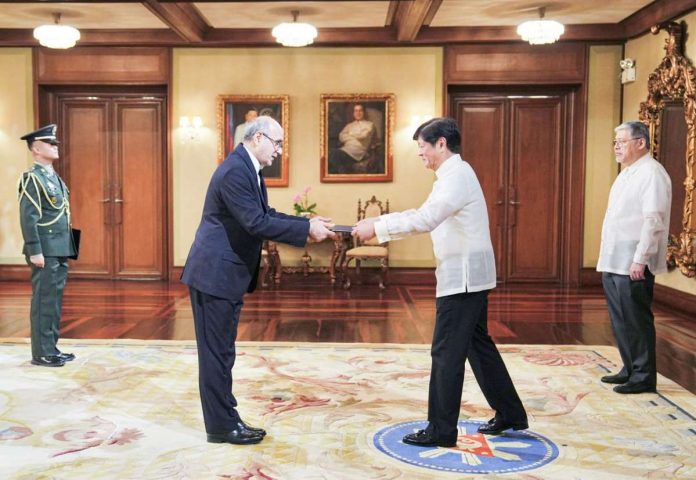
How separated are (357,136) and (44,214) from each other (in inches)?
202

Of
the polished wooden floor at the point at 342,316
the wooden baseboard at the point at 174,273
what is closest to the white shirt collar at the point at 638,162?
the polished wooden floor at the point at 342,316

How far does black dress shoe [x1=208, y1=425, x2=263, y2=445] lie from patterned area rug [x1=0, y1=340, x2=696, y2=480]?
0.03 metres

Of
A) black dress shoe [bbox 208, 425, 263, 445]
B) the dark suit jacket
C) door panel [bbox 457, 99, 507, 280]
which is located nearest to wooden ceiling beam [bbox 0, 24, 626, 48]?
door panel [bbox 457, 99, 507, 280]

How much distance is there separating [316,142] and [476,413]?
6079mm

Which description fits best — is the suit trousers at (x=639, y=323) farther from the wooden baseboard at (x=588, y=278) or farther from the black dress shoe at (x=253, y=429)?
the wooden baseboard at (x=588, y=278)

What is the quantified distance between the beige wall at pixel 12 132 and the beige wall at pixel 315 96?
1941 millimetres

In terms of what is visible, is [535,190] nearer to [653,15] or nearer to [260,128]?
[653,15]

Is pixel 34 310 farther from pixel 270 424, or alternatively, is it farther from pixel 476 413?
pixel 476 413

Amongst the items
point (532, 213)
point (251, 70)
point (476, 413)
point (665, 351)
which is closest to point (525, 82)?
point (532, 213)

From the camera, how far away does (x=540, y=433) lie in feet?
11.6

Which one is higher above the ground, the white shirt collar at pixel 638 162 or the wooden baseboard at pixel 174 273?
the white shirt collar at pixel 638 162

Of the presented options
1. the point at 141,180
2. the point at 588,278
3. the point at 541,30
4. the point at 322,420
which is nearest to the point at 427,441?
the point at 322,420

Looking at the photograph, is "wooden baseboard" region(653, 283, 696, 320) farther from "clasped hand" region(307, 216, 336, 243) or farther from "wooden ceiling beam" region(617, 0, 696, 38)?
"clasped hand" region(307, 216, 336, 243)

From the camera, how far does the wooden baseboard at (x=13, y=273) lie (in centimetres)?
962
